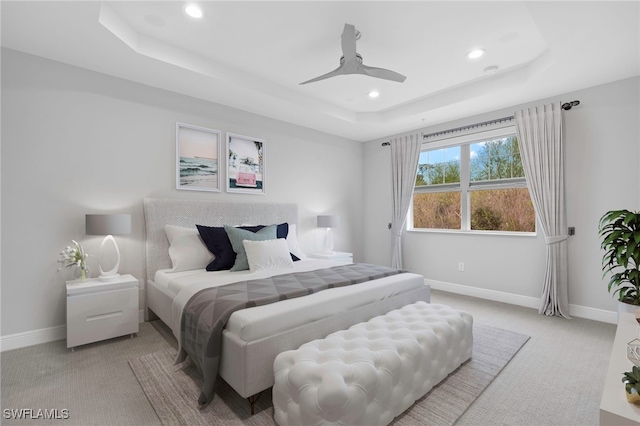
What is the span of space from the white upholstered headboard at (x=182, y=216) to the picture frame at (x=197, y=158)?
23 cm

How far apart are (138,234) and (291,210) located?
6.65 feet

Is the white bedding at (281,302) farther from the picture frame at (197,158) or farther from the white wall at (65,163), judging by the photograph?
the picture frame at (197,158)

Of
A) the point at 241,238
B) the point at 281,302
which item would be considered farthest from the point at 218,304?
the point at 241,238

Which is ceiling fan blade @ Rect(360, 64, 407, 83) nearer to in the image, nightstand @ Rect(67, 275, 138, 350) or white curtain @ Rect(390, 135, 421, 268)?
white curtain @ Rect(390, 135, 421, 268)

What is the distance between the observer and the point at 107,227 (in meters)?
2.69

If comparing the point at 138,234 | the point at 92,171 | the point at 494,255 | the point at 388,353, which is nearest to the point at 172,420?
the point at 388,353

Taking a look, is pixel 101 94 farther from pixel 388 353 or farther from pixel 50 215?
pixel 388 353

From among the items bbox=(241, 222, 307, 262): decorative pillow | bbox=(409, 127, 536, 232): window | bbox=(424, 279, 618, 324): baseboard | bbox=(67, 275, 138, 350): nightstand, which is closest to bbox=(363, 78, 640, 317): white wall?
bbox=(424, 279, 618, 324): baseboard

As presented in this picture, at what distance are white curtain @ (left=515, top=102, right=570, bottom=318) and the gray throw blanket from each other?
237 cm

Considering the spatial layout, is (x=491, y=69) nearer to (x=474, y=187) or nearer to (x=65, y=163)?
(x=474, y=187)

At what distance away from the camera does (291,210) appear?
14.8 ft

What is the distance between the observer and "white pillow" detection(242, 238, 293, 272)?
3.08m

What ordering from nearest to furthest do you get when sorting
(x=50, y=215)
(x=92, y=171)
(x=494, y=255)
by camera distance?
(x=50, y=215)
(x=92, y=171)
(x=494, y=255)

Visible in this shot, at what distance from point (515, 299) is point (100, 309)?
185 inches
